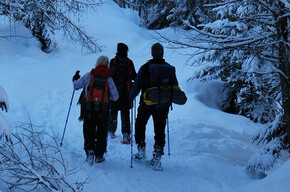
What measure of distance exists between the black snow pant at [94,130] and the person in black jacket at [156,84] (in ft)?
2.09

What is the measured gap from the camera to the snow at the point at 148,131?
4.93m

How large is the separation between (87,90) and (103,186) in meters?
1.79

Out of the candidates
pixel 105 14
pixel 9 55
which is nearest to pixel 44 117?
pixel 9 55

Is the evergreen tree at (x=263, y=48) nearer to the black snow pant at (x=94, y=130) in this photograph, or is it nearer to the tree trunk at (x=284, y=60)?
the tree trunk at (x=284, y=60)

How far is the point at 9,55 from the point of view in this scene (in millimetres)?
13977

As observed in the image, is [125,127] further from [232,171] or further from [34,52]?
[34,52]

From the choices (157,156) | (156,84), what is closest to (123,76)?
Result: (156,84)

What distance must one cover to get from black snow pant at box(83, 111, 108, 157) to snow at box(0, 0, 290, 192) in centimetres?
33

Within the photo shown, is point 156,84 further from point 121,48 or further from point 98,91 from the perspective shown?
point 121,48

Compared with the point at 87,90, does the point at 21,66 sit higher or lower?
lower

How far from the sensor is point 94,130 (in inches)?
217

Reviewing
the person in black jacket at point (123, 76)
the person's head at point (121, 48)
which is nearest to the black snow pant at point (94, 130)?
the person in black jacket at point (123, 76)

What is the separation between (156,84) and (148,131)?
3.61m

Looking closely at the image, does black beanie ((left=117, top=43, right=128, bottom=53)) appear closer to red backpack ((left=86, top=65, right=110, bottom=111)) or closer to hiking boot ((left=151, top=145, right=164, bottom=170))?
red backpack ((left=86, top=65, right=110, bottom=111))
